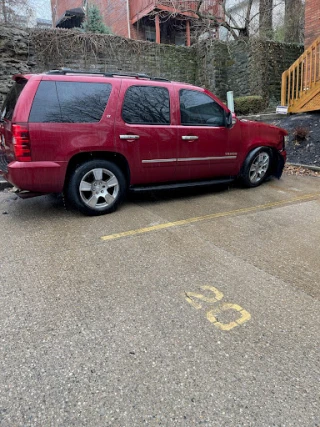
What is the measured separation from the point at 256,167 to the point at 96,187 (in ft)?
10.3

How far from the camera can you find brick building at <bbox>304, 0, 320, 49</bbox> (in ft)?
38.2

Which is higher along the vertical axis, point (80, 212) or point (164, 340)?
point (80, 212)

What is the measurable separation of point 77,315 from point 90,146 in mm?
2557

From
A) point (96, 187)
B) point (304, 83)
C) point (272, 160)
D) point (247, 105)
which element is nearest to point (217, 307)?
point (96, 187)

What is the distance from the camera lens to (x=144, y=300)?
2648 mm

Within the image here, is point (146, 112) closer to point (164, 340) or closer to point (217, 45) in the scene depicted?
point (164, 340)

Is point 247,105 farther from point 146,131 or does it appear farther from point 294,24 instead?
point 146,131

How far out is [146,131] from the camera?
189 inches

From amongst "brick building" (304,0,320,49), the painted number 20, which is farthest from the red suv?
"brick building" (304,0,320,49)

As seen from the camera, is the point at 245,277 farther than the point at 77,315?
Yes

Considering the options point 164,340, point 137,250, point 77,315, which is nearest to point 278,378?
point 164,340

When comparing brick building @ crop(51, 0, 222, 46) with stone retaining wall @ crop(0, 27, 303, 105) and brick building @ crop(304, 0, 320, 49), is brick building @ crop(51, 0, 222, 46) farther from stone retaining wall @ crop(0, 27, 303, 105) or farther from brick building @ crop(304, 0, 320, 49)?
brick building @ crop(304, 0, 320, 49)

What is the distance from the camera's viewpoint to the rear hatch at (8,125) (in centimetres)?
422

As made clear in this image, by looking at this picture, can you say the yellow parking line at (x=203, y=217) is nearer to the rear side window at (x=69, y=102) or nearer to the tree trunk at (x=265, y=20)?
the rear side window at (x=69, y=102)
